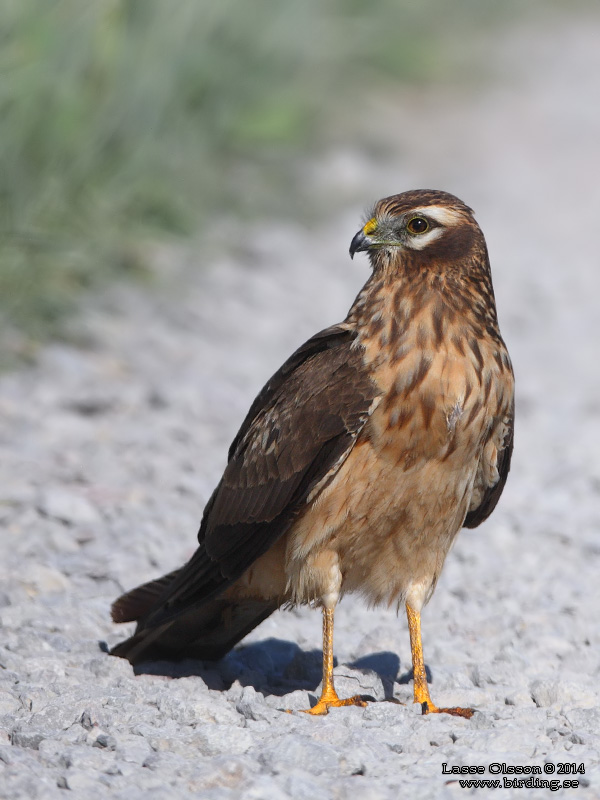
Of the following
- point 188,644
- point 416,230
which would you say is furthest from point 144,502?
point 416,230

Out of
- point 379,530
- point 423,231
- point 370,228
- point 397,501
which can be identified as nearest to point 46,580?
point 379,530

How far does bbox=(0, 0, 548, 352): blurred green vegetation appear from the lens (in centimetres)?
895

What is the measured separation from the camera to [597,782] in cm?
373

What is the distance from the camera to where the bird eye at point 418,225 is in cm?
499

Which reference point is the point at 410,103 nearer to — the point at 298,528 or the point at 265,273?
the point at 265,273

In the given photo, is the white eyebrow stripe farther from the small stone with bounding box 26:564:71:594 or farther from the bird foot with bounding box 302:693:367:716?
the small stone with bounding box 26:564:71:594

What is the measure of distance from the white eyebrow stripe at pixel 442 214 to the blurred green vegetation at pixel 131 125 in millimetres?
4159

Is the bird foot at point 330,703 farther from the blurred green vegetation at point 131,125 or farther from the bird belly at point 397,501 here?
the blurred green vegetation at point 131,125

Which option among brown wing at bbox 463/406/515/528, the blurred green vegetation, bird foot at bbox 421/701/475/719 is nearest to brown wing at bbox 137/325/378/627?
brown wing at bbox 463/406/515/528

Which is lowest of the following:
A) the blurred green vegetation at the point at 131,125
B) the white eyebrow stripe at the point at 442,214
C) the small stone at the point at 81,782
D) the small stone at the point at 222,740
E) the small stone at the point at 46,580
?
the small stone at the point at 81,782

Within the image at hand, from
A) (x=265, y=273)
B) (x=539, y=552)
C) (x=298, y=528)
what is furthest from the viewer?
(x=265, y=273)

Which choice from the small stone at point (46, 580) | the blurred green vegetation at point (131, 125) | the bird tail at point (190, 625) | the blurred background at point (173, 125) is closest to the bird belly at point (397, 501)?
the bird tail at point (190, 625)

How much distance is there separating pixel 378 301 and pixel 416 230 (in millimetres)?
331

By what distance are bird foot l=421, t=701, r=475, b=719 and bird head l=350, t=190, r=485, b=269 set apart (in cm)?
169
